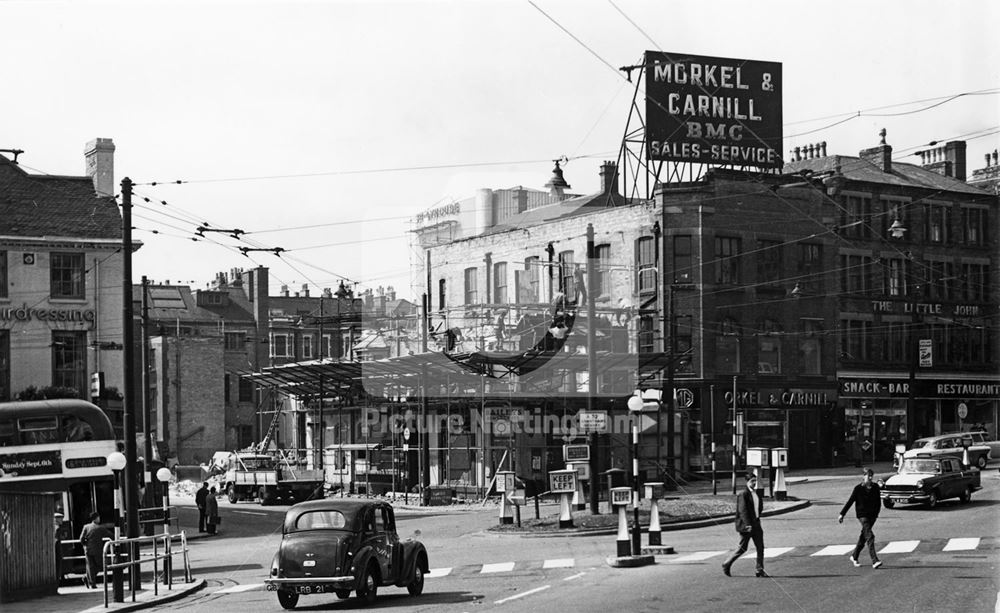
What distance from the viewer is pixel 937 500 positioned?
3481cm

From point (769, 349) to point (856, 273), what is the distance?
7758 mm

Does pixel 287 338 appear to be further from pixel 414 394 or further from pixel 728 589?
pixel 728 589

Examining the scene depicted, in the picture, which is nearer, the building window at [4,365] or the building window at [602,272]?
the building window at [4,365]

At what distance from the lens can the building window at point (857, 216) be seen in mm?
61500

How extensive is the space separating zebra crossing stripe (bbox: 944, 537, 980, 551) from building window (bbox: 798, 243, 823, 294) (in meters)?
32.5

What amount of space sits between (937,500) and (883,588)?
16.5m

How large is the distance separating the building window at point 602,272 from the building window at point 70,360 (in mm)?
22823

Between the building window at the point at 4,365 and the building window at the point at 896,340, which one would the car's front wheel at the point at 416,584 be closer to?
the building window at the point at 4,365

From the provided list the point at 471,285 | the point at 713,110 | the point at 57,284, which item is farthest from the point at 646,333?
the point at 57,284

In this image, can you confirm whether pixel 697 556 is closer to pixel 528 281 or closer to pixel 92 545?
pixel 92 545

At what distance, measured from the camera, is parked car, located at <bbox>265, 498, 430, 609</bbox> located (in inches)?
772

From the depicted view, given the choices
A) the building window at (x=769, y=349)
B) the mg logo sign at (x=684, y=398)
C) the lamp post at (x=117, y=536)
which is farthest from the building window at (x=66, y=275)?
the building window at (x=769, y=349)

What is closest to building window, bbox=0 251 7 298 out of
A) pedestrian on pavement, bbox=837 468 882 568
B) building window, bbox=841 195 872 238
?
pedestrian on pavement, bbox=837 468 882 568

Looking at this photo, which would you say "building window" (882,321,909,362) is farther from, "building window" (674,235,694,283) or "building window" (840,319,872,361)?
"building window" (674,235,694,283)
